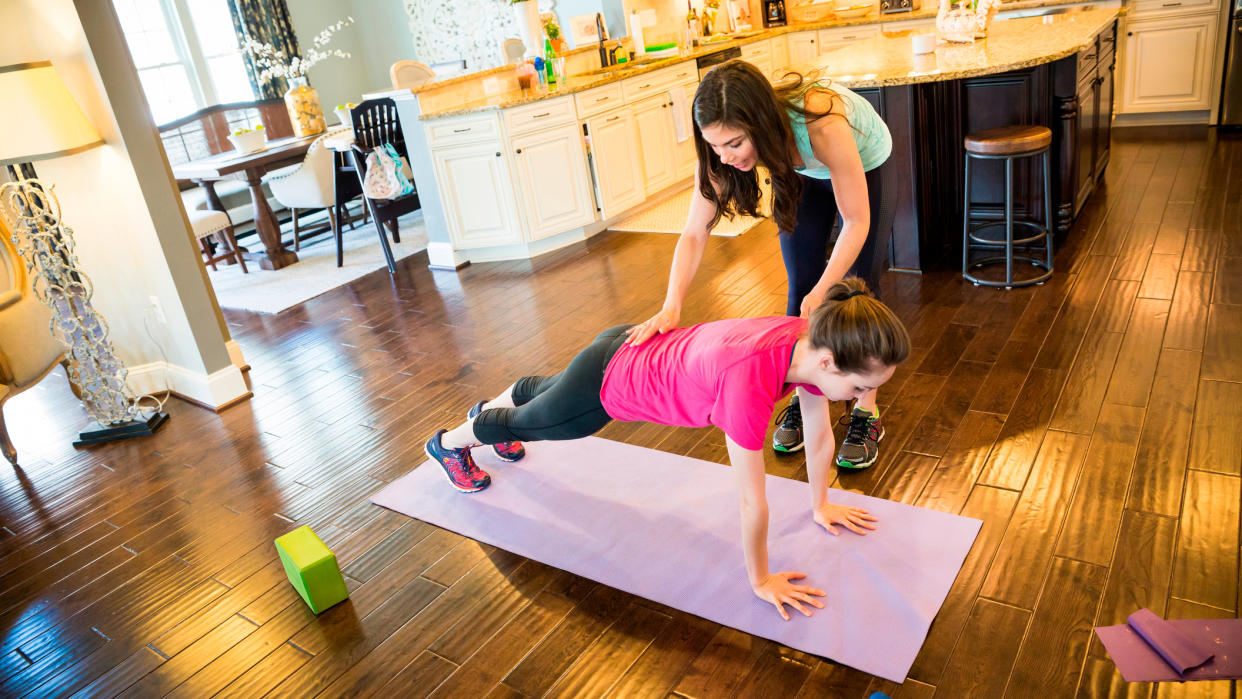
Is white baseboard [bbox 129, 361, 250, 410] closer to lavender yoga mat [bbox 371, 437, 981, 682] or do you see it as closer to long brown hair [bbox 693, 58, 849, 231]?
lavender yoga mat [bbox 371, 437, 981, 682]

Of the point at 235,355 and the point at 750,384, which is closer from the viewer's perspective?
the point at 750,384

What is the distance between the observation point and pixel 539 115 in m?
4.76

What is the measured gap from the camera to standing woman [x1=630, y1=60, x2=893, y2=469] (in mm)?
1730

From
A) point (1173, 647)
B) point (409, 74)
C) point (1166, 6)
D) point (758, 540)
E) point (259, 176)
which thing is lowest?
point (1173, 647)

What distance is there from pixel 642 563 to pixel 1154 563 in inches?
45.5

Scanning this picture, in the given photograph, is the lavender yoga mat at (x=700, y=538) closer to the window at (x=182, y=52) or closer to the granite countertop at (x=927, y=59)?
the granite countertop at (x=927, y=59)

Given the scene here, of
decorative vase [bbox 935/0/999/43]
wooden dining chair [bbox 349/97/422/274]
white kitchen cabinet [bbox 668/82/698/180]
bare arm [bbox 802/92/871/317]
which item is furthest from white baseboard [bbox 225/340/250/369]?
decorative vase [bbox 935/0/999/43]

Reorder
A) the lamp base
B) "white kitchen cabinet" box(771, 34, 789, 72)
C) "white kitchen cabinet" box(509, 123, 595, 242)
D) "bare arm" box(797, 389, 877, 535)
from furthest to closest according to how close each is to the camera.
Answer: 1. "white kitchen cabinet" box(771, 34, 789, 72)
2. "white kitchen cabinet" box(509, 123, 595, 242)
3. the lamp base
4. "bare arm" box(797, 389, 877, 535)

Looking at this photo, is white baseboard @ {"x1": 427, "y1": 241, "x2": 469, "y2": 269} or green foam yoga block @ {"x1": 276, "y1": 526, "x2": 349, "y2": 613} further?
white baseboard @ {"x1": 427, "y1": 241, "x2": 469, "y2": 269}

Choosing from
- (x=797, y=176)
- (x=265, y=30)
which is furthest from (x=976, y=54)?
(x=265, y=30)

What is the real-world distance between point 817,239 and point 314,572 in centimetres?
159

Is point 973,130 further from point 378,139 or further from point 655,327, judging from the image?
point 378,139

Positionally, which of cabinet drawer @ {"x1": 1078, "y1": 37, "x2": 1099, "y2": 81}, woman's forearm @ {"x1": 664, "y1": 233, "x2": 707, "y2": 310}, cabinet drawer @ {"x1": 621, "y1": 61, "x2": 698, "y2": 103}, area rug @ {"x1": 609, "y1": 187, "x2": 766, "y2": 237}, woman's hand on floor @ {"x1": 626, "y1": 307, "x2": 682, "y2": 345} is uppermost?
cabinet drawer @ {"x1": 621, "y1": 61, "x2": 698, "y2": 103}

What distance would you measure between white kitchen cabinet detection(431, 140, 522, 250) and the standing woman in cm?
277
